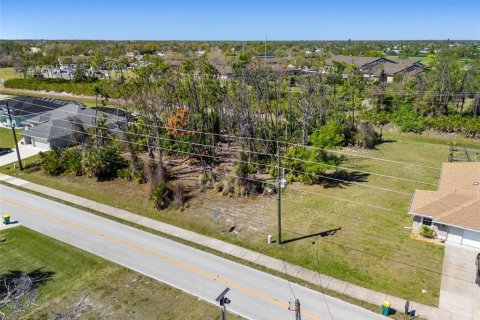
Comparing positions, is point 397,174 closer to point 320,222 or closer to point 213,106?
point 320,222

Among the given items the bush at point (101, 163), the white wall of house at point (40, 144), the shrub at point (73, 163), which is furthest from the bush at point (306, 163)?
the white wall of house at point (40, 144)

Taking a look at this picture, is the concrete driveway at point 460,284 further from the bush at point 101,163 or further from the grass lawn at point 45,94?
the grass lawn at point 45,94

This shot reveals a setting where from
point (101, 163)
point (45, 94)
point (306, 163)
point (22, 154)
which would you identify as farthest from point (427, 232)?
point (45, 94)

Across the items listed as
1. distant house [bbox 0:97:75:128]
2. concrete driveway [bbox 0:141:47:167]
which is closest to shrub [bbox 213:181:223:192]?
concrete driveway [bbox 0:141:47:167]

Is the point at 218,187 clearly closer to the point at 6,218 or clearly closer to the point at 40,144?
the point at 6,218

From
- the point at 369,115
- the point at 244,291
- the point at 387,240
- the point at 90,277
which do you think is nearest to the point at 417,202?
the point at 387,240

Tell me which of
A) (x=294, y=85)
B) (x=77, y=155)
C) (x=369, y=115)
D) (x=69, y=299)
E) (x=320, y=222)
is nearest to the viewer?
(x=69, y=299)

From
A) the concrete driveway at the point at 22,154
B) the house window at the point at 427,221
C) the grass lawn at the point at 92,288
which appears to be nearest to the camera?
the grass lawn at the point at 92,288
